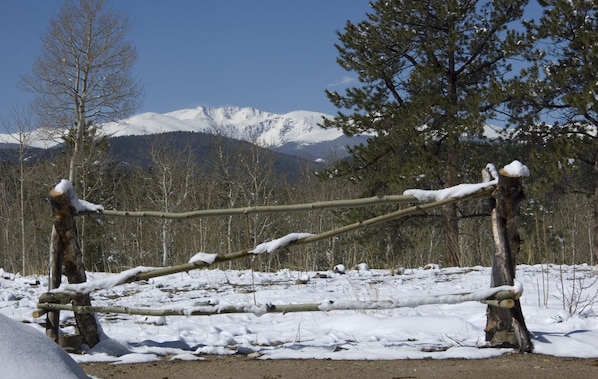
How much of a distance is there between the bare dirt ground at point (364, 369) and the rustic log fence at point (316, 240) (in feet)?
0.96

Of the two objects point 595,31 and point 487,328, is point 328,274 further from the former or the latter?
point 595,31

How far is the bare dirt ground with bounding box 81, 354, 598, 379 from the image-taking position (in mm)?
3102

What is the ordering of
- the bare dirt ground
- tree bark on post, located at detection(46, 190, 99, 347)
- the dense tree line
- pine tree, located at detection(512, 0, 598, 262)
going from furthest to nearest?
the dense tree line
pine tree, located at detection(512, 0, 598, 262)
tree bark on post, located at detection(46, 190, 99, 347)
the bare dirt ground

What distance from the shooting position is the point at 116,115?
1950cm

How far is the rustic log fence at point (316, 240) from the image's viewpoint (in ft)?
11.5

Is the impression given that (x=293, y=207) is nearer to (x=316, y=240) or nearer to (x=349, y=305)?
(x=316, y=240)

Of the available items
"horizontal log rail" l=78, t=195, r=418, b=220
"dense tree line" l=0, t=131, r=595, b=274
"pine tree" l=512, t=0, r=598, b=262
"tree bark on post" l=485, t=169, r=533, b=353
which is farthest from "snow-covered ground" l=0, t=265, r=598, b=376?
"dense tree line" l=0, t=131, r=595, b=274

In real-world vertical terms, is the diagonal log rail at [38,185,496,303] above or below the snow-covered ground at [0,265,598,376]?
above

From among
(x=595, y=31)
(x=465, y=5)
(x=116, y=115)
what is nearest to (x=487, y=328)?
(x=595, y=31)

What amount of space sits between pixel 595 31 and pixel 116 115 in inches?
557

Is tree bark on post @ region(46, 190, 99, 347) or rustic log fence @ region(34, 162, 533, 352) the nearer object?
rustic log fence @ region(34, 162, 533, 352)

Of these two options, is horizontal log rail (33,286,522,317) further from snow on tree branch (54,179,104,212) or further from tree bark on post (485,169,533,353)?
snow on tree branch (54,179,104,212)

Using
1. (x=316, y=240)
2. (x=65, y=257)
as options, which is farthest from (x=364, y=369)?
(x=65, y=257)

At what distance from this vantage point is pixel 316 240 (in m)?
3.60
